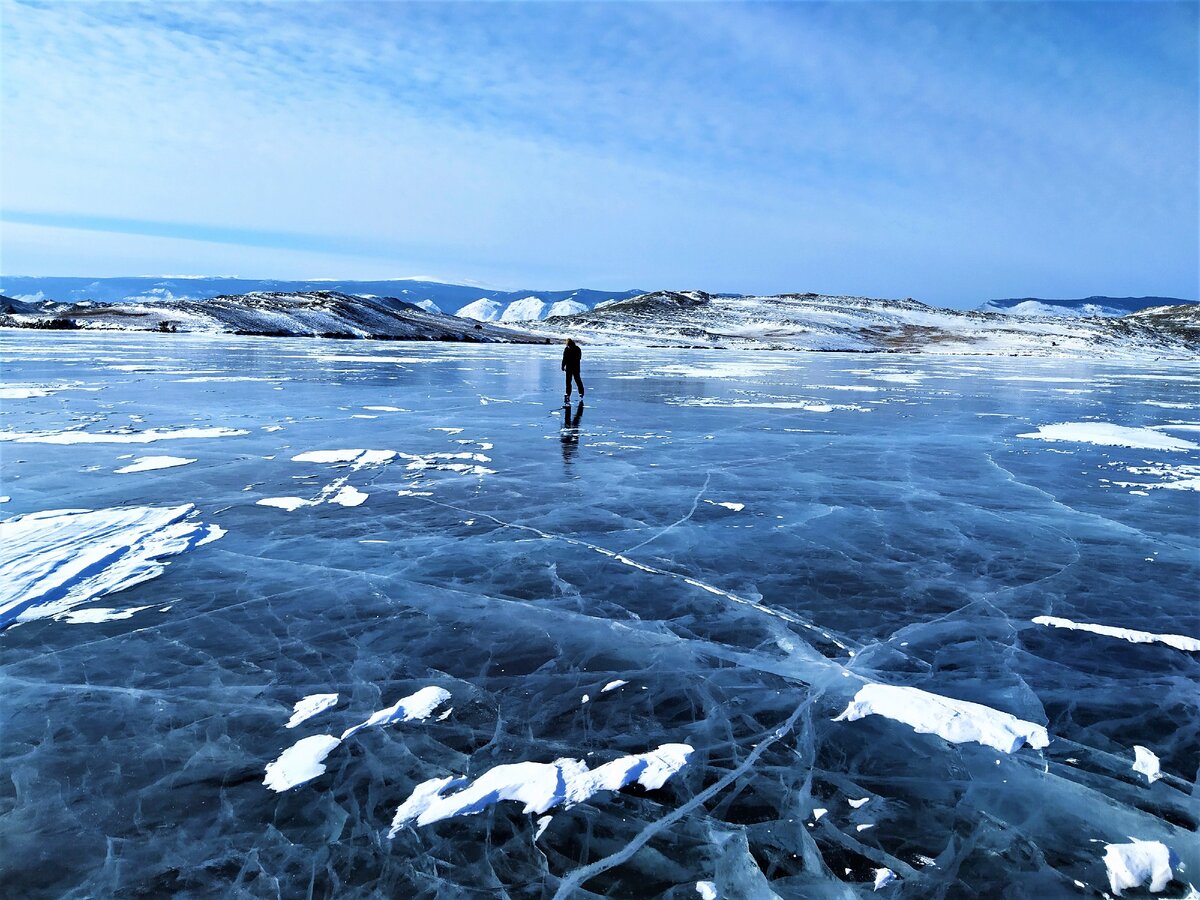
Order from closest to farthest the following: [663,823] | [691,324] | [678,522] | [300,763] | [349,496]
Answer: [663,823] → [300,763] → [678,522] → [349,496] → [691,324]

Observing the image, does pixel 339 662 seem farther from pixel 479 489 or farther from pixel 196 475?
pixel 196 475

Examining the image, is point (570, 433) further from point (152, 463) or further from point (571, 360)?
point (152, 463)

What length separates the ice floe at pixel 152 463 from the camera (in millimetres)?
8172

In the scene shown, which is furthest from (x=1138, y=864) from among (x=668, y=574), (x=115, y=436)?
(x=115, y=436)

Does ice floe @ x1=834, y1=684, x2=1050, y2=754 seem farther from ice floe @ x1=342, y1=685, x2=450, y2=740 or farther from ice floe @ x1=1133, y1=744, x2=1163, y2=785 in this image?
ice floe @ x1=342, y1=685, x2=450, y2=740

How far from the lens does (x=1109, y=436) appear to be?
1285cm

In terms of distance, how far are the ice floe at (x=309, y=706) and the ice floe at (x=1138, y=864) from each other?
3.26m

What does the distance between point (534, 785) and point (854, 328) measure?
110 metres

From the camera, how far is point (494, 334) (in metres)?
79.6

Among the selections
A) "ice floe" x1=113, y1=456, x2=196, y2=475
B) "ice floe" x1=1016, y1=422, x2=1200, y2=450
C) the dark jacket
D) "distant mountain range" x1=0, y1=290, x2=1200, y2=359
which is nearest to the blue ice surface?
"ice floe" x1=113, y1=456, x2=196, y2=475

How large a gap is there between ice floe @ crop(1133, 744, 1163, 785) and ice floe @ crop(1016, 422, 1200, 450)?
10211mm

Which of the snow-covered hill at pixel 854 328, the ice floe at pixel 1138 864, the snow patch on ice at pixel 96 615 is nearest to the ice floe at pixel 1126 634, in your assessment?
the ice floe at pixel 1138 864

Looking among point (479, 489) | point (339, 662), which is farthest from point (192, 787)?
point (479, 489)

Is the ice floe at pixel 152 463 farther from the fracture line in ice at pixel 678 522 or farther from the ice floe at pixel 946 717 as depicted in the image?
the ice floe at pixel 946 717
